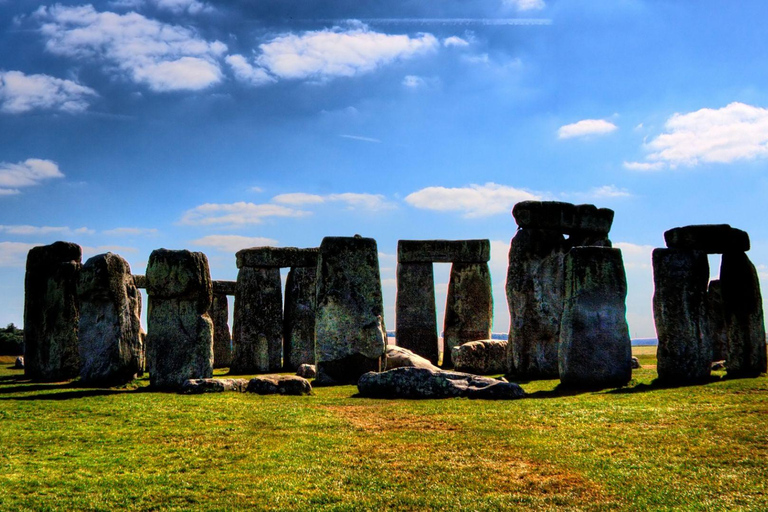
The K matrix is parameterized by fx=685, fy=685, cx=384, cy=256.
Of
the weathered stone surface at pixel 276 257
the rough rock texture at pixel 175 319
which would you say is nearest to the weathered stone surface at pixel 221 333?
the weathered stone surface at pixel 276 257

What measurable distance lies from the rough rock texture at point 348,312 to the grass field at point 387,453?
3556mm

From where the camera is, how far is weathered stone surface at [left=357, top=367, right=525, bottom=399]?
12.2m

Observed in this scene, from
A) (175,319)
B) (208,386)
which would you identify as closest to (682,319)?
(208,386)

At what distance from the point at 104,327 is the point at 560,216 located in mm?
11482

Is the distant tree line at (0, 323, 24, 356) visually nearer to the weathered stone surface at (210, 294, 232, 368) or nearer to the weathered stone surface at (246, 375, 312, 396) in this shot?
the weathered stone surface at (210, 294, 232, 368)

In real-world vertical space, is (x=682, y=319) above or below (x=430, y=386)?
above

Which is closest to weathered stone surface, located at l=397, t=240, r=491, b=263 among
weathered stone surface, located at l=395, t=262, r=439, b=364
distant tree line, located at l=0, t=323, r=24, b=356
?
weathered stone surface, located at l=395, t=262, r=439, b=364

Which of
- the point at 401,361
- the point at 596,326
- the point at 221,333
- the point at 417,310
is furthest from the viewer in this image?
the point at 221,333

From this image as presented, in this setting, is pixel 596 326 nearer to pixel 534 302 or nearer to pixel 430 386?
pixel 430 386

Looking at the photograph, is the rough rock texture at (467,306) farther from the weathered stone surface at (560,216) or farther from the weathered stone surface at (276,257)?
the weathered stone surface at (560,216)

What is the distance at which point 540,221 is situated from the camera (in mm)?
17953

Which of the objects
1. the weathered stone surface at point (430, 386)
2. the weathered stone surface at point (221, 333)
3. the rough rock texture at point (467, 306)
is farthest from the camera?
the weathered stone surface at point (221, 333)

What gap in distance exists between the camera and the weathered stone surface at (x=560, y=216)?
17.9m

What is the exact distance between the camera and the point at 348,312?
51.5ft
